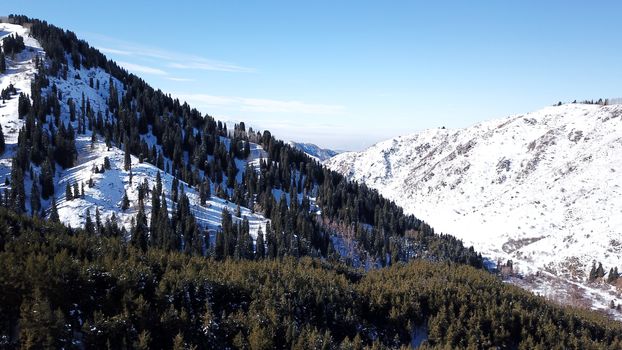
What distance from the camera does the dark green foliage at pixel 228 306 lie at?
5500 cm

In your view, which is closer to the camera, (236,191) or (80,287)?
(80,287)

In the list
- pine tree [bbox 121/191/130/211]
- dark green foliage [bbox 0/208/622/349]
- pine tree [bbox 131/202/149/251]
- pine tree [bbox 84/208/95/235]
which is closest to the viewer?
dark green foliage [bbox 0/208/622/349]

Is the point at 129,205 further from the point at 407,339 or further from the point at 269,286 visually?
the point at 407,339

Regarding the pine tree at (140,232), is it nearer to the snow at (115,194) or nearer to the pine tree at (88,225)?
the snow at (115,194)

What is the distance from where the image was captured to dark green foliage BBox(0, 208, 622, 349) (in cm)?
5500

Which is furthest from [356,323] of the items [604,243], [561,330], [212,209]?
[604,243]

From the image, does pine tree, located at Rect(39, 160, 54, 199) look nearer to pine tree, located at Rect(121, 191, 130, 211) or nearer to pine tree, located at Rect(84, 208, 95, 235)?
pine tree, located at Rect(121, 191, 130, 211)

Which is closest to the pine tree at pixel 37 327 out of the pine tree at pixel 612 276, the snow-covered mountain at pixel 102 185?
the snow-covered mountain at pixel 102 185

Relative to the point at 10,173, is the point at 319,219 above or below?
below

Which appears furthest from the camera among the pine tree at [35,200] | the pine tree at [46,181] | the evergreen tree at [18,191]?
the pine tree at [46,181]

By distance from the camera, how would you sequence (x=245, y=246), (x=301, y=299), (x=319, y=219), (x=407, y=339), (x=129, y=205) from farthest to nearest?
(x=319, y=219)
(x=129, y=205)
(x=245, y=246)
(x=407, y=339)
(x=301, y=299)

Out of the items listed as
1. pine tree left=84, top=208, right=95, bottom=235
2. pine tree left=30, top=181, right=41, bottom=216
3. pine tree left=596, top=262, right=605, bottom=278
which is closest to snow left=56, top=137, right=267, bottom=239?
pine tree left=84, top=208, right=95, bottom=235

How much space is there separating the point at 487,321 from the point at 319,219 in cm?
10716

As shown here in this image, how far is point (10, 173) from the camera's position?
148 metres
